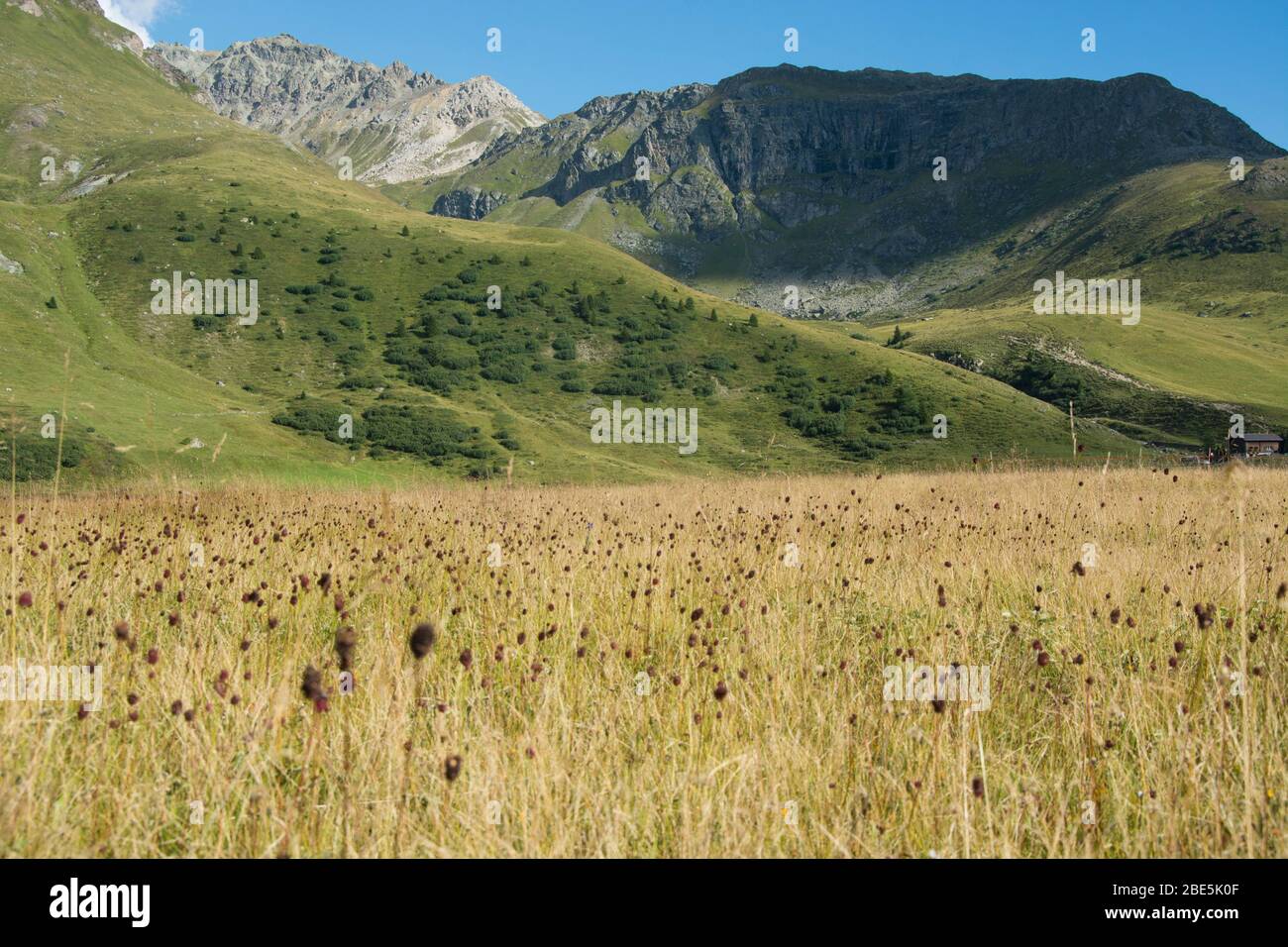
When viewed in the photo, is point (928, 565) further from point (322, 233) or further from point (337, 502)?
point (322, 233)

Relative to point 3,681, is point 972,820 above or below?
below

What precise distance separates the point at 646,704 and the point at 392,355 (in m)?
74.0

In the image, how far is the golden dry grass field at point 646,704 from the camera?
282 centimetres

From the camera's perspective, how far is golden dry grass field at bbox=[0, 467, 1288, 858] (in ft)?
9.24

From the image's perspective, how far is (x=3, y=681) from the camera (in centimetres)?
372

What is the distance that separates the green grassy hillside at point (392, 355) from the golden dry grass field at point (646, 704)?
3195cm

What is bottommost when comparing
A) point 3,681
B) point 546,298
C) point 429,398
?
point 3,681

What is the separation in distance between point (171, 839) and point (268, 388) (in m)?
66.7

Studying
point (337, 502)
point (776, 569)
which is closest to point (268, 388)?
point (337, 502)

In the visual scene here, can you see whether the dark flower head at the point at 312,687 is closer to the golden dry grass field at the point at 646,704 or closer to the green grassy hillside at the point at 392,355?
the golden dry grass field at the point at 646,704
